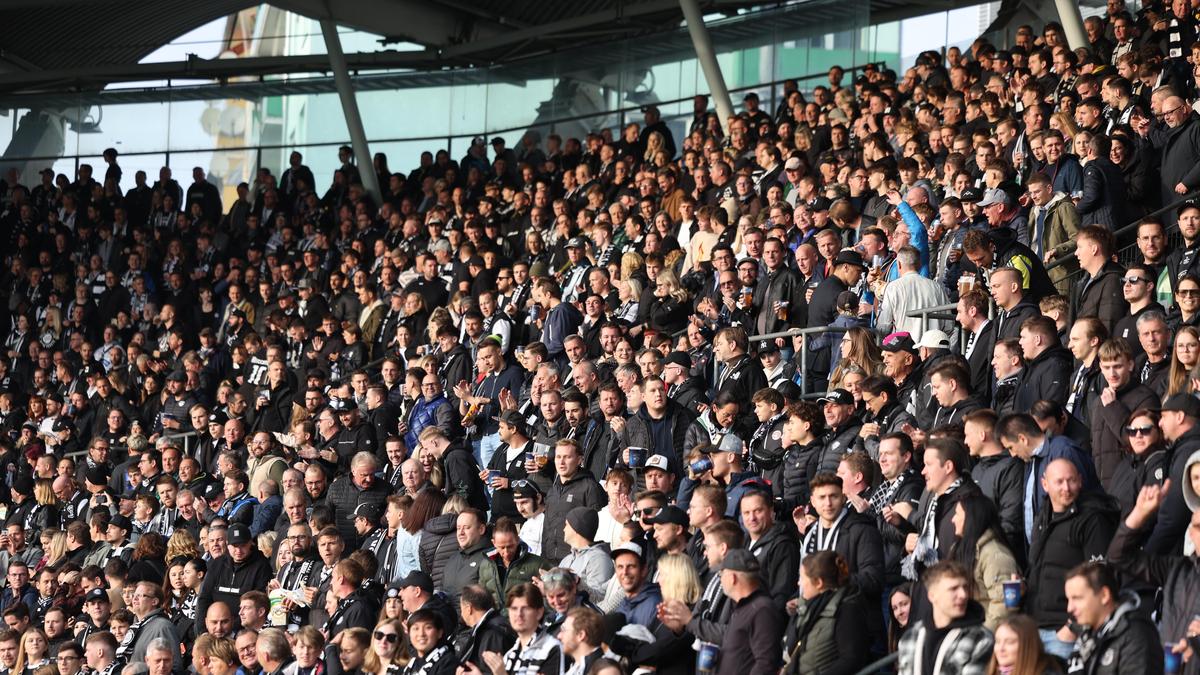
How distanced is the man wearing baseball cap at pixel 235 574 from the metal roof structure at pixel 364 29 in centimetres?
1260

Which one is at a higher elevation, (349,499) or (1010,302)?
(1010,302)

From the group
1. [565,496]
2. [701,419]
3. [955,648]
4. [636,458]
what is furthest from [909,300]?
[955,648]

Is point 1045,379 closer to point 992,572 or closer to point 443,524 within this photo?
point 992,572

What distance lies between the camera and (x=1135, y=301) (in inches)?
376

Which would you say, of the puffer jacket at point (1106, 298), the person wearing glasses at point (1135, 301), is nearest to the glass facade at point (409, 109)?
the puffer jacket at point (1106, 298)

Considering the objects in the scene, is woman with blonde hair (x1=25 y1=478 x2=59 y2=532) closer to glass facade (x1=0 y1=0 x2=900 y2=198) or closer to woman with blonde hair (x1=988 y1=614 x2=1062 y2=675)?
glass facade (x1=0 y1=0 x2=900 y2=198)

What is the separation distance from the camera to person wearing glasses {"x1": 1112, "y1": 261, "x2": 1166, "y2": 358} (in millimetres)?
9469

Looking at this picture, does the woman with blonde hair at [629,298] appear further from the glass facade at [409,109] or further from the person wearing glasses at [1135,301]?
the glass facade at [409,109]

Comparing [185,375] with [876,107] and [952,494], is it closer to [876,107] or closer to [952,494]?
[876,107]

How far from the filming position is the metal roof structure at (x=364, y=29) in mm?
24500

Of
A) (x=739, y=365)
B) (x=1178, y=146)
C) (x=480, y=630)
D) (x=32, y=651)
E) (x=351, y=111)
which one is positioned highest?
(x=351, y=111)

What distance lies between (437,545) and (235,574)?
2.01m

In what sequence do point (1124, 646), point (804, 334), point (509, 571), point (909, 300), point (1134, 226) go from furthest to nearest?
point (804, 334)
point (909, 300)
point (1134, 226)
point (509, 571)
point (1124, 646)

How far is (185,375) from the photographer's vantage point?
1798 cm
